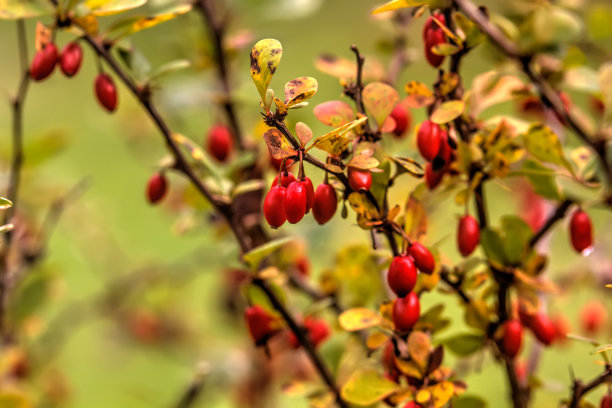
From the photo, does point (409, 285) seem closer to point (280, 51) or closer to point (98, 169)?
point (280, 51)

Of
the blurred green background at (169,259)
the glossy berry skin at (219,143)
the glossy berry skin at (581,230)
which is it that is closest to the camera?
the glossy berry skin at (581,230)

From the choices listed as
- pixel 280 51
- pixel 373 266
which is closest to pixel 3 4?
pixel 280 51

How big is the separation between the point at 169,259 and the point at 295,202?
3.91ft

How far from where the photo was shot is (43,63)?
1.41ft

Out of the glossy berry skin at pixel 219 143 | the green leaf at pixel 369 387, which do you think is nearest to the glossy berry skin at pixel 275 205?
the green leaf at pixel 369 387

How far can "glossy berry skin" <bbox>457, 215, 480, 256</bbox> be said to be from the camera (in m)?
0.41

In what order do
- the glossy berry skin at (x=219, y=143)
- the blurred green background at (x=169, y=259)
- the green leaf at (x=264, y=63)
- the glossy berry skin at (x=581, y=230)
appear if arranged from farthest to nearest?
the blurred green background at (x=169, y=259) < the glossy berry skin at (x=219, y=143) < the glossy berry skin at (x=581, y=230) < the green leaf at (x=264, y=63)

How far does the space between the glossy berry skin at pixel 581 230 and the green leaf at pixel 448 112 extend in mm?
118

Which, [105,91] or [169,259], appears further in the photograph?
[169,259]

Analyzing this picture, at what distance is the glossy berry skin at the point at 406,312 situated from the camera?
1.24 feet

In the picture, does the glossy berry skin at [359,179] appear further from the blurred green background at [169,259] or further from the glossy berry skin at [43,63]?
the glossy berry skin at [43,63]

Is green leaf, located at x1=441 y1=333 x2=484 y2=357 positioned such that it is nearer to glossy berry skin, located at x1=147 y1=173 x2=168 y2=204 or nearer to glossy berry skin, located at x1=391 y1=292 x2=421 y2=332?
glossy berry skin, located at x1=391 y1=292 x2=421 y2=332

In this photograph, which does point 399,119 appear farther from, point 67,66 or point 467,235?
point 67,66

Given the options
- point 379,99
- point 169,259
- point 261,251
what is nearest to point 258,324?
point 261,251
